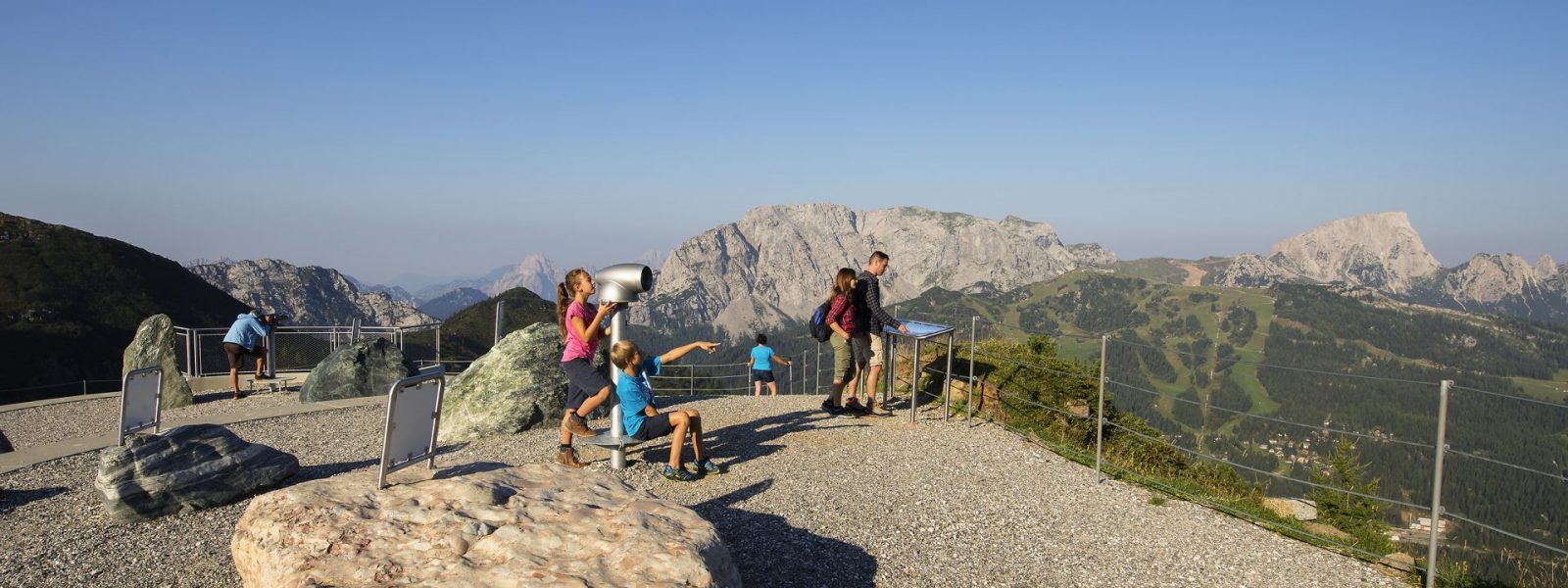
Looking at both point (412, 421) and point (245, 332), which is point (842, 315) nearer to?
point (412, 421)

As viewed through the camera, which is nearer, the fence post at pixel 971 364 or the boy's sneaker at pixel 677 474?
the boy's sneaker at pixel 677 474

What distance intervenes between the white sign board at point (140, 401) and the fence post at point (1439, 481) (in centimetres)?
1220

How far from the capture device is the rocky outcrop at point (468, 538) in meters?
4.82

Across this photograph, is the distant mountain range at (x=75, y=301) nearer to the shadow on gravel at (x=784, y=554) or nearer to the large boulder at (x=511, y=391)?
the large boulder at (x=511, y=391)

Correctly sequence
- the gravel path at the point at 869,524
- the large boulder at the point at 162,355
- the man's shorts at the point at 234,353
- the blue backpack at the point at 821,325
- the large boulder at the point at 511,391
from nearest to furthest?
1. the gravel path at the point at 869,524
2. the blue backpack at the point at 821,325
3. the large boulder at the point at 511,391
4. the large boulder at the point at 162,355
5. the man's shorts at the point at 234,353

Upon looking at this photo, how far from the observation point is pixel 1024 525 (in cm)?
791

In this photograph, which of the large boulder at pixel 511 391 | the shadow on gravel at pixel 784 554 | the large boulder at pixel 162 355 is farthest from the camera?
the large boulder at pixel 162 355

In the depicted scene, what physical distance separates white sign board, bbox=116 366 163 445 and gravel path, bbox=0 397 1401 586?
0.73 meters

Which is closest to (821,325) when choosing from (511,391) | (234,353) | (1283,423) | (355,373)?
(511,391)

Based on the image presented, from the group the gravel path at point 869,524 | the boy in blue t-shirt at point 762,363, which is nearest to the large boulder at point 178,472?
the gravel path at point 869,524

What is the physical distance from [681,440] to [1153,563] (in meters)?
4.49

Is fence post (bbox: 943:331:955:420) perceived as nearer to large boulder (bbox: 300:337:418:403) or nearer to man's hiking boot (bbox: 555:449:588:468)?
man's hiking boot (bbox: 555:449:588:468)

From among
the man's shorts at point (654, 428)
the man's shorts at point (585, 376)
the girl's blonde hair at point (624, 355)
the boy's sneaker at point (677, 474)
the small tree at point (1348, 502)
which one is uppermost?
the girl's blonde hair at point (624, 355)

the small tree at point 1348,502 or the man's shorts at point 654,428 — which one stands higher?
the man's shorts at point 654,428
